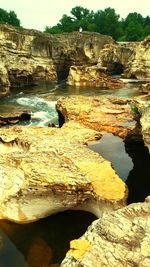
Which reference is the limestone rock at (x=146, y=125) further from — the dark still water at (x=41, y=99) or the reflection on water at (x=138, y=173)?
the dark still water at (x=41, y=99)

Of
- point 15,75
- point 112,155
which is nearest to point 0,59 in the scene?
point 15,75

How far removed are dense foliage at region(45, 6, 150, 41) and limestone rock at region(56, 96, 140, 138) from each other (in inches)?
2583

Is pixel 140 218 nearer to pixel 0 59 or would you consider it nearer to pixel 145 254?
pixel 145 254

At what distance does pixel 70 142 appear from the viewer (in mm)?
14570

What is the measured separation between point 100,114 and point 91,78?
21.0m

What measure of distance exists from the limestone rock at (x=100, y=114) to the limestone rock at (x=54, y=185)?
5077 mm

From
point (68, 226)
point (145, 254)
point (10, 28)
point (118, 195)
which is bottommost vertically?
point (68, 226)

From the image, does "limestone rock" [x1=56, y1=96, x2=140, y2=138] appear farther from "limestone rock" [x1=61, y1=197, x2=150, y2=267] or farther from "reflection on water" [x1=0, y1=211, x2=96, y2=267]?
"limestone rock" [x1=61, y1=197, x2=150, y2=267]

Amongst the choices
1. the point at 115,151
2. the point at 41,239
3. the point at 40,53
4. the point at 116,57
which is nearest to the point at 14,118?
the point at 115,151

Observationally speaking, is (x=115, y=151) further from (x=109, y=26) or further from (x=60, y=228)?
(x=109, y=26)

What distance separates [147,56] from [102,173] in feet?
118

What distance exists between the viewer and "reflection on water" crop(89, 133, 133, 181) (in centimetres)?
1520

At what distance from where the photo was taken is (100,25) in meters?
93.2

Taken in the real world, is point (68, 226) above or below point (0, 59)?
below
